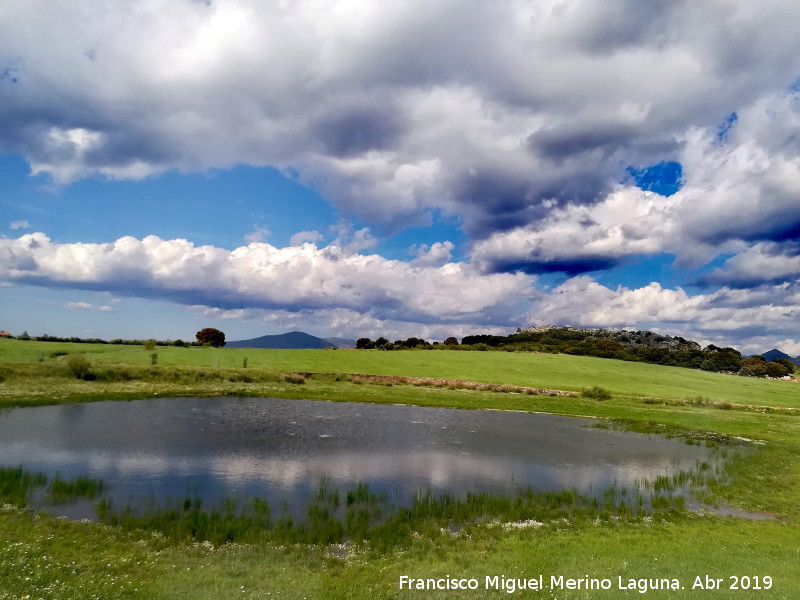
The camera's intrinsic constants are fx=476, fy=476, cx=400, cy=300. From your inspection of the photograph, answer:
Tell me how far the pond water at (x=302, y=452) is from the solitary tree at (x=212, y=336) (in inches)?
4184

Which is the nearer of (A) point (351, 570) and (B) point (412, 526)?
(A) point (351, 570)

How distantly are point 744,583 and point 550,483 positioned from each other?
13340 millimetres

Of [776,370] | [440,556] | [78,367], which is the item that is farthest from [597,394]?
[776,370]

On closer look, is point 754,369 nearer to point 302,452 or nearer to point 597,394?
point 597,394

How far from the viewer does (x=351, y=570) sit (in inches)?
534

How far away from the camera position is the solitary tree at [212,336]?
149562 mm

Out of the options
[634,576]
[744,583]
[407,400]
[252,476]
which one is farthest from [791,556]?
[407,400]

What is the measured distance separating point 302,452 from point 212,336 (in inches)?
5244

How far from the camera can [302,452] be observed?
2959 cm

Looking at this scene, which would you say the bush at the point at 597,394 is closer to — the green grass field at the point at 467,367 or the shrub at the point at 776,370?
the green grass field at the point at 467,367

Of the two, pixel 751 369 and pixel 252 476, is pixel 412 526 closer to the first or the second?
pixel 252 476

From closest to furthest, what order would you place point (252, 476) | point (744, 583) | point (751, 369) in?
1. point (744, 583)
2. point (252, 476)
3. point (751, 369)

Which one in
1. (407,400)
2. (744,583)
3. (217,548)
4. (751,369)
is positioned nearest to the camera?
(744,583)

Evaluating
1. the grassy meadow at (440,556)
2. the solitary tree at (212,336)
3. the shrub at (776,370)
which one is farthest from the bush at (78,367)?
the shrub at (776,370)
